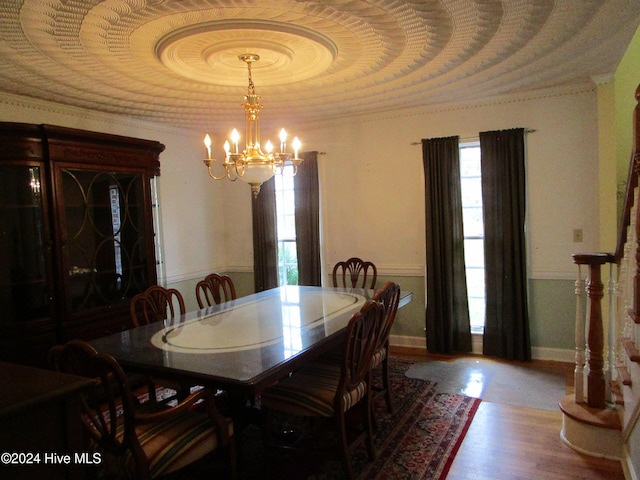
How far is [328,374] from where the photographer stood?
8.45 feet

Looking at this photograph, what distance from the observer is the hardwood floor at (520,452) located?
2330 mm

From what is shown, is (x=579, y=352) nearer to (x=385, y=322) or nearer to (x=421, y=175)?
(x=385, y=322)

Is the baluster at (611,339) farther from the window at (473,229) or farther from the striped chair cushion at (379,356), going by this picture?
the window at (473,229)

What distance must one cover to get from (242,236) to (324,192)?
4.06 feet

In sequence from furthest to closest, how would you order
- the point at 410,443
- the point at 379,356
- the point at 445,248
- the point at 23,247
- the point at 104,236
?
1. the point at 445,248
2. the point at 104,236
3. the point at 23,247
4. the point at 379,356
5. the point at 410,443

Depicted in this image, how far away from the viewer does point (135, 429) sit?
6.23 ft

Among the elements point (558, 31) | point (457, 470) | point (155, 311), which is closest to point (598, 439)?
point (457, 470)

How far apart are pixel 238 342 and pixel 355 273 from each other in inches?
88.7

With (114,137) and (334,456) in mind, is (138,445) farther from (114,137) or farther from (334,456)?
(114,137)

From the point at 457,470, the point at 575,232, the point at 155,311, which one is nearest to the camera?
the point at 457,470

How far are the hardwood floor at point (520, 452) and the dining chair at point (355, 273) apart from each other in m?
1.62

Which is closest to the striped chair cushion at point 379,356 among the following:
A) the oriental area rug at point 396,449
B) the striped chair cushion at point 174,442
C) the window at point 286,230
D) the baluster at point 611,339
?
the oriental area rug at point 396,449

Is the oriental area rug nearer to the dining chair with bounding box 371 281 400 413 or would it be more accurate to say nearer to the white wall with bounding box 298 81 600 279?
the dining chair with bounding box 371 281 400 413

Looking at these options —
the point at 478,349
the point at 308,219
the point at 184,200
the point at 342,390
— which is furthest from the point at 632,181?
the point at 184,200
